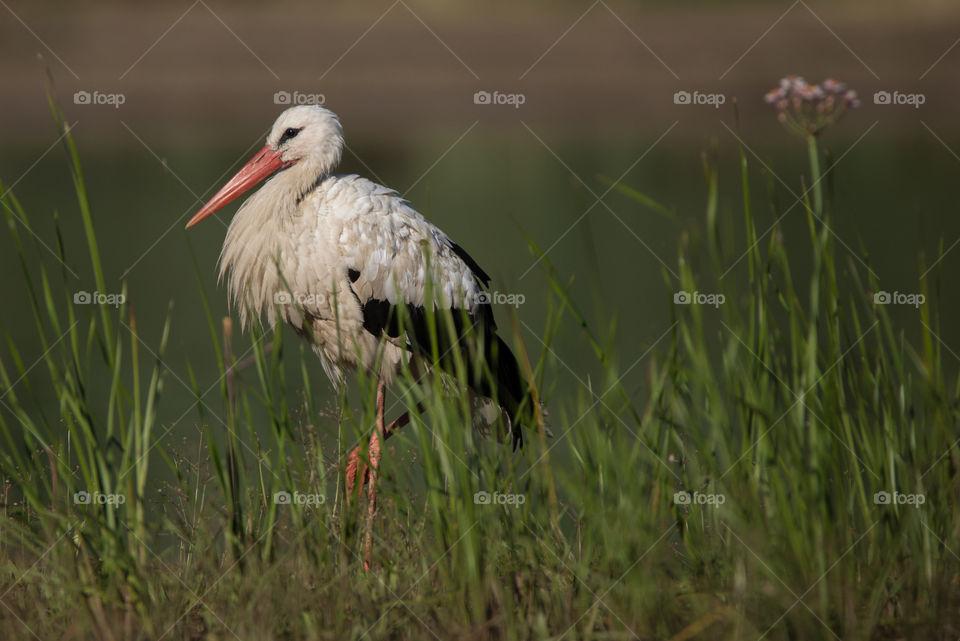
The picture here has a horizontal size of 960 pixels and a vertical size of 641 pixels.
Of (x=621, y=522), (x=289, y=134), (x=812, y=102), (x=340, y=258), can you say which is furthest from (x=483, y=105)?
(x=621, y=522)

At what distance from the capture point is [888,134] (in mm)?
27094

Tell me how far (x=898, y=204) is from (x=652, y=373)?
16621 millimetres

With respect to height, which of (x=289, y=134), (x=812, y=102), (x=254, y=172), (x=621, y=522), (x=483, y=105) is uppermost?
(x=483, y=105)

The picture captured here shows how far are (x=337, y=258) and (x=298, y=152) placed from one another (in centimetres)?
64

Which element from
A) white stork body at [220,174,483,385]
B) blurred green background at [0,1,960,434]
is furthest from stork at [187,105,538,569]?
blurred green background at [0,1,960,434]

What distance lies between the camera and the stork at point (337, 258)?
471cm

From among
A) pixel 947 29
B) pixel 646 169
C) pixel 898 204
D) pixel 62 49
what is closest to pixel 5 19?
pixel 62 49

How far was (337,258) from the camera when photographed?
468cm

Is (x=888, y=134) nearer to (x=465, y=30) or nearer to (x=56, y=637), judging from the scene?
(x=465, y=30)

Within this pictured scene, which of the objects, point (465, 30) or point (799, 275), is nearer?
point (799, 275)

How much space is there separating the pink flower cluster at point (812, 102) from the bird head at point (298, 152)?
2596 millimetres

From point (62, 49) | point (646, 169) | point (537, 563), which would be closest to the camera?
point (537, 563)

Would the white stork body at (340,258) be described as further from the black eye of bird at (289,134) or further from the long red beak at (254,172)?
the black eye of bird at (289,134)

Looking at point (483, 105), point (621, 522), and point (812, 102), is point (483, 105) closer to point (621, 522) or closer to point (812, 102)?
point (812, 102)
